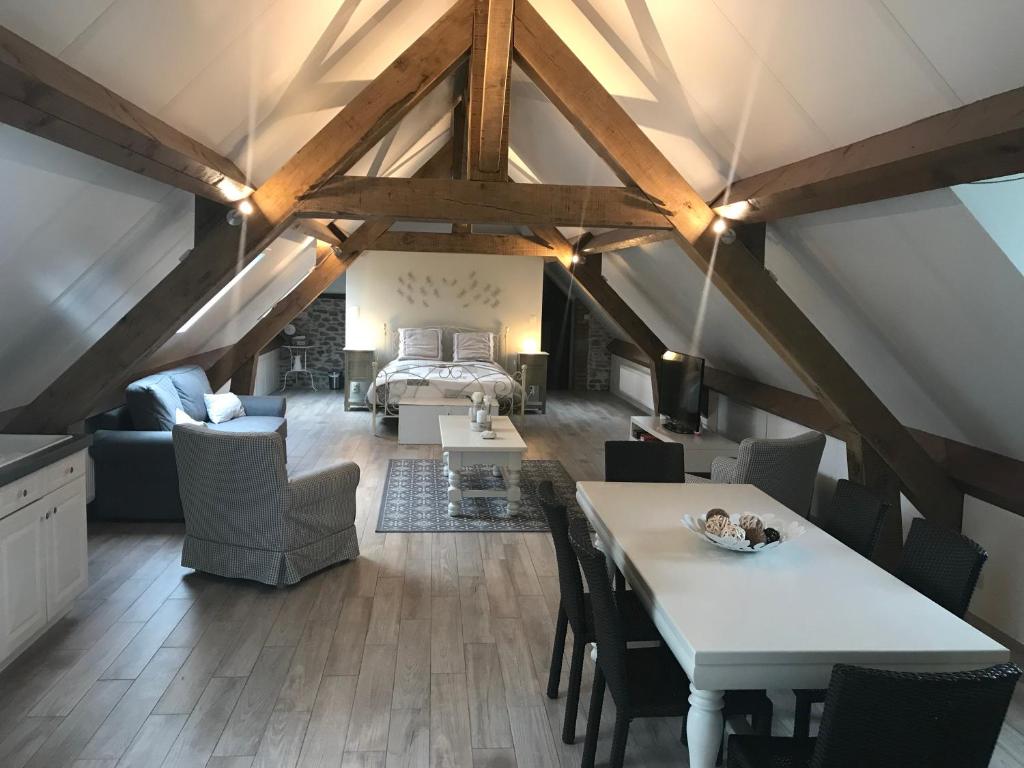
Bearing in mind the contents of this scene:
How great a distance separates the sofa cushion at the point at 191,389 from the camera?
19.5ft

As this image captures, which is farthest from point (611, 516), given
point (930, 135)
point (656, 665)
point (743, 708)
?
point (930, 135)

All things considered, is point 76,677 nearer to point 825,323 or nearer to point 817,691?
point 817,691

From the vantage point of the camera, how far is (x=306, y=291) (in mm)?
8352

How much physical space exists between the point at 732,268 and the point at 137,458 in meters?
3.98

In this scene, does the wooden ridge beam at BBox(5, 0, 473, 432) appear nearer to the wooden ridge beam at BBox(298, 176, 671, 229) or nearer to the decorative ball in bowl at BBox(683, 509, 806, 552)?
the wooden ridge beam at BBox(298, 176, 671, 229)

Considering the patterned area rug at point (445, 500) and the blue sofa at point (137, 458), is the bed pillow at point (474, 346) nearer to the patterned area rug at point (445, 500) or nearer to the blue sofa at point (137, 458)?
the patterned area rug at point (445, 500)

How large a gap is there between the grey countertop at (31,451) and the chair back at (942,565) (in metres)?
3.47

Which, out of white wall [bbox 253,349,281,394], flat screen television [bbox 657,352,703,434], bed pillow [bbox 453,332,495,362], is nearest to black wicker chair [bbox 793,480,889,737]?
flat screen television [bbox 657,352,703,434]

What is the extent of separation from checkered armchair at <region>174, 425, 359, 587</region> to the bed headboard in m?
6.03

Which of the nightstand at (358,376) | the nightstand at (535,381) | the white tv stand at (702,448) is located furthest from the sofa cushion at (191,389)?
the nightstand at (535,381)

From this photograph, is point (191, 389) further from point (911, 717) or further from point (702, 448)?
point (911, 717)

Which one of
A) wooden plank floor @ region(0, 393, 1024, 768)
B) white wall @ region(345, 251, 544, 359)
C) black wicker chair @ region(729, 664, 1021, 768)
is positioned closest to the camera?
black wicker chair @ region(729, 664, 1021, 768)

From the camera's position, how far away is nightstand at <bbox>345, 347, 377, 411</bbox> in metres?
9.73

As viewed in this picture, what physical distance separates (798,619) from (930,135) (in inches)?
66.9
